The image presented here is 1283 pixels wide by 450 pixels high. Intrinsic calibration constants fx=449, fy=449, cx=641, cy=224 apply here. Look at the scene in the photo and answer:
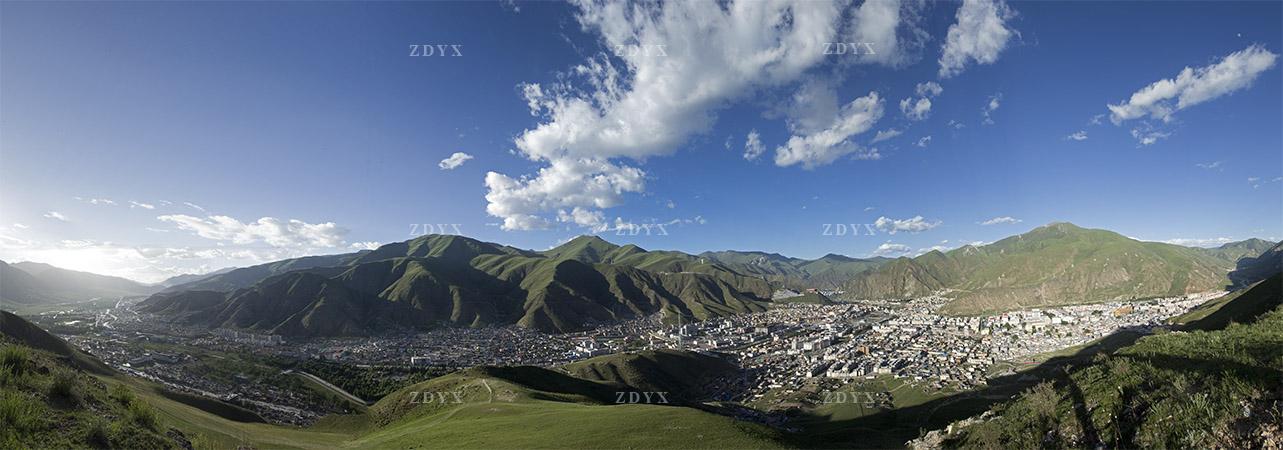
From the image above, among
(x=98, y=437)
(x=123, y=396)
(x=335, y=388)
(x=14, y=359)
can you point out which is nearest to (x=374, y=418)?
(x=335, y=388)

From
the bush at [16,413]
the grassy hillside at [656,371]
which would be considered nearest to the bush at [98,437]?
the bush at [16,413]

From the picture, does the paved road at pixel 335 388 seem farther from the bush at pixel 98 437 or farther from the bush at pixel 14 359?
the bush at pixel 98 437

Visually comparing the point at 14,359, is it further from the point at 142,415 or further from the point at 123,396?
the point at 142,415

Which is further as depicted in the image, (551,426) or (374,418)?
(374,418)

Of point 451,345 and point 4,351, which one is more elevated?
point 4,351

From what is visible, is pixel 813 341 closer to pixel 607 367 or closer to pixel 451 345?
pixel 607 367

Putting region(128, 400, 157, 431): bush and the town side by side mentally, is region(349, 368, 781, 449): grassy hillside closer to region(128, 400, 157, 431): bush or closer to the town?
region(128, 400, 157, 431): bush

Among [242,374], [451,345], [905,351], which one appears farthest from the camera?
[451,345]

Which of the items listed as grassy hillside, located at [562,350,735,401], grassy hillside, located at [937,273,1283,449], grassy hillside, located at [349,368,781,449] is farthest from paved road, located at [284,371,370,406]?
grassy hillside, located at [937,273,1283,449]

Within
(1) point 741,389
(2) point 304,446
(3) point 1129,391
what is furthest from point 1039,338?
(2) point 304,446
